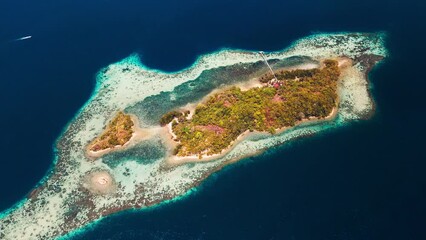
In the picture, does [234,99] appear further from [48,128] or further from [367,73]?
[48,128]

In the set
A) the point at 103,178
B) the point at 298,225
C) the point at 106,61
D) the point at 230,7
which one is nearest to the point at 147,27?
the point at 106,61

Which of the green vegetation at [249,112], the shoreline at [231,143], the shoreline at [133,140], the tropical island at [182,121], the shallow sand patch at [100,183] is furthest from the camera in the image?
the green vegetation at [249,112]

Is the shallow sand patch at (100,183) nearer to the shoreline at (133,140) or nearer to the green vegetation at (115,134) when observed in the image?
the shoreline at (133,140)

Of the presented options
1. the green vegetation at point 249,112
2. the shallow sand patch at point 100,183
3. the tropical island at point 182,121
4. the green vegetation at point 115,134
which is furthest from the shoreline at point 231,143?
the shallow sand patch at point 100,183

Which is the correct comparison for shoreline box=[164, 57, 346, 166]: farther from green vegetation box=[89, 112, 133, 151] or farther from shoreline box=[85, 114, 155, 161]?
green vegetation box=[89, 112, 133, 151]

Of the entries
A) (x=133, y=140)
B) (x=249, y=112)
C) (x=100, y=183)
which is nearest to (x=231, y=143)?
(x=249, y=112)

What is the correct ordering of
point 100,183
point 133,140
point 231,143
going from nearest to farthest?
point 100,183 → point 231,143 → point 133,140

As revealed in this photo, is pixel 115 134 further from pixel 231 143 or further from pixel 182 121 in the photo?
pixel 231 143
